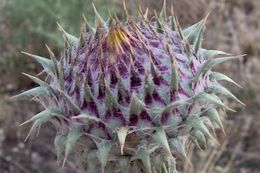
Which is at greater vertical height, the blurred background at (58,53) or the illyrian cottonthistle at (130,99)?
the illyrian cottonthistle at (130,99)

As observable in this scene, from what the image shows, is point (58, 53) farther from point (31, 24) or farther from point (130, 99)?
point (130, 99)

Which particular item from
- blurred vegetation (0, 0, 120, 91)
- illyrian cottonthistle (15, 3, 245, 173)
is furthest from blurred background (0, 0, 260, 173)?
illyrian cottonthistle (15, 3, 245, 173)

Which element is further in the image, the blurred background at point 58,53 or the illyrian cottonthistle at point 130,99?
the blurred background at point 58,53

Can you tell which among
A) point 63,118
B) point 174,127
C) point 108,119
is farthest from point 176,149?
point 63,118

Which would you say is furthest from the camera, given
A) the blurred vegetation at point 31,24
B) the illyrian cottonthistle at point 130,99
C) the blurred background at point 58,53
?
the blurred vegetation at point 31,24

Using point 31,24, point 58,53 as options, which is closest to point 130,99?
point 58,53

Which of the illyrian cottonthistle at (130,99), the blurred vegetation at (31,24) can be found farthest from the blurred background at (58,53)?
the illyrian cottonthistle at (130,99)

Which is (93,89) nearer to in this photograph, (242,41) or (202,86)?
(202,86)

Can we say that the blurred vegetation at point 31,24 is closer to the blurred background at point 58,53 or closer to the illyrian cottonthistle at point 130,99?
the blurred background at point 58,53
